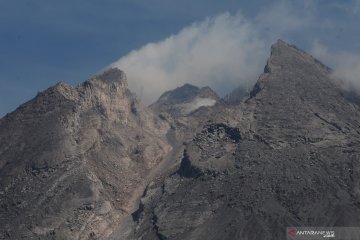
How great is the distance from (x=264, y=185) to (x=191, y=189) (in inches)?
788

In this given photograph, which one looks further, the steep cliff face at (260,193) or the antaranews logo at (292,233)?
the steep cliff face at (260,193)

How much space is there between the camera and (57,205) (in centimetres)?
18750

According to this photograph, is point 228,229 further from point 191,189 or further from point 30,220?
point 30,220

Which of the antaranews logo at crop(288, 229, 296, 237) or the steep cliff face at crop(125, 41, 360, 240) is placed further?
the steep cliff face at crop(125, 41, 360, 240)

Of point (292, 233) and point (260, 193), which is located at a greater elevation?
point (260, 193)

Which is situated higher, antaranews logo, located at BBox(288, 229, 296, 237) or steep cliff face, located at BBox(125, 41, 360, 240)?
steep cliff face, located at BBox(125, 41, 360, 240)

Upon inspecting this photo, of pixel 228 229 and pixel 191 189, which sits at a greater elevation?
pixel 191 189

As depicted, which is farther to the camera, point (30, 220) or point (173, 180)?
point (173, 180)

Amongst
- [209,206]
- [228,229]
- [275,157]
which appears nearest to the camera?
[228,229]

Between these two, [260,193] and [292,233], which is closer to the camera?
[292,233]

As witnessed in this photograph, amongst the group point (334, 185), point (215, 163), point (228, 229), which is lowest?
point (228, 229)

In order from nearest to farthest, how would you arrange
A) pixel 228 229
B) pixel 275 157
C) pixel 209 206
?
1. pixel 228 229
2. pixel 209 206
3. pixel 275 157

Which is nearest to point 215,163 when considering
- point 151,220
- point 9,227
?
point 151,220

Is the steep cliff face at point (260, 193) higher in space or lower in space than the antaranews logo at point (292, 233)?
higher
